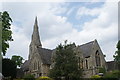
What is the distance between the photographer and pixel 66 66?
3631 cm

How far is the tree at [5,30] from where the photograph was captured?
1320 inches

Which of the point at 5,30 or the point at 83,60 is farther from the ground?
the point at 5,30

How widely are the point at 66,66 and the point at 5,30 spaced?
510 inches

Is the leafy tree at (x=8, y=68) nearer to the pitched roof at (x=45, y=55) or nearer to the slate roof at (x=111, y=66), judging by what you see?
the pitched roof at (x=45, y=55)

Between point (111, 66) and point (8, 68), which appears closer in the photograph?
point (8, 68)

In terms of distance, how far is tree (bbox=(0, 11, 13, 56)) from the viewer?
33.5m

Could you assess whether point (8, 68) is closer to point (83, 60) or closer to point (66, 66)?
point (66, 66)

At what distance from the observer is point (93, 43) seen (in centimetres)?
4803

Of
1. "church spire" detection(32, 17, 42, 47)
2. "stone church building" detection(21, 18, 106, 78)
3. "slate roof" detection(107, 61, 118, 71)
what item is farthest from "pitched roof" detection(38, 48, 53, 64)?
"church spire" detection(32, 17, 42, 47)

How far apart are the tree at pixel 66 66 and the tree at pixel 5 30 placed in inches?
390

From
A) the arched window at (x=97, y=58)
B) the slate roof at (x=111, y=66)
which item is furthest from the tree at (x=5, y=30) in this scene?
the slate roof at (x=111, y=66)

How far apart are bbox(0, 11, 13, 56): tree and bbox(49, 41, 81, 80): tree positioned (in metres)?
9.91

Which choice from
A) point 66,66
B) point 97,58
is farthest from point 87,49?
point 66,66

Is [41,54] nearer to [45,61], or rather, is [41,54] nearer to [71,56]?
[45,61]
